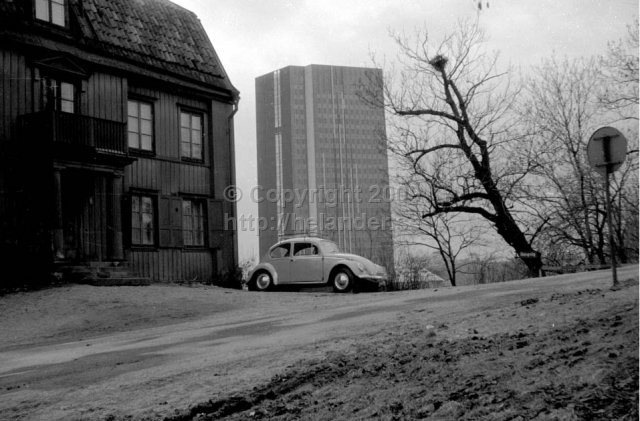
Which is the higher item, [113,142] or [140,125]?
[140,125]

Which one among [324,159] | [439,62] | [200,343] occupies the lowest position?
[200,343]

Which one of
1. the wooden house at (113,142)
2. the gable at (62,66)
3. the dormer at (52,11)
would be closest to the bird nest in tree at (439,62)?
the wooden house at (113,142)

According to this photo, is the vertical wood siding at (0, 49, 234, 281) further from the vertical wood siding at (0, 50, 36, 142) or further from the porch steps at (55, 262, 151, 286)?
the porch steps at (55, 262, 151, 286)

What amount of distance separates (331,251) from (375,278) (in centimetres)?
159

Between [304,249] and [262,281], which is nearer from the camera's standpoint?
[304,249]

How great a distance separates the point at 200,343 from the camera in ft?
33.1

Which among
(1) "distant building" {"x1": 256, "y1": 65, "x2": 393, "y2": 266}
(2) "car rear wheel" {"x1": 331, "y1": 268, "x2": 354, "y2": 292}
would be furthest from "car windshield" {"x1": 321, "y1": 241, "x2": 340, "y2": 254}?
(1) "distant building" {"x1": 256, "y1": 65, "x2": 393, "y2": 266}

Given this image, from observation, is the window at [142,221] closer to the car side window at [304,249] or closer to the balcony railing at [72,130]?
the balcony railing at [72,130]

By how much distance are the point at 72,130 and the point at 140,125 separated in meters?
3.81

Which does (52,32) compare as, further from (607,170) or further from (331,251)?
(607,170)

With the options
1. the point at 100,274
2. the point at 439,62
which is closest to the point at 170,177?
the point at 100,274

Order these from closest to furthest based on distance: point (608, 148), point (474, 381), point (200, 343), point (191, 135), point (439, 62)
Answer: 1. point (474, 381)
2. point (608, 148)
3. point (200, 343)
4. point (191, 135)
5. point (439, 62)

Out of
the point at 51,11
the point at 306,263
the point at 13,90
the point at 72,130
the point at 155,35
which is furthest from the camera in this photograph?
the point at 155,35

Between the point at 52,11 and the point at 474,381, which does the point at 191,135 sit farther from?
the point at 474,381
